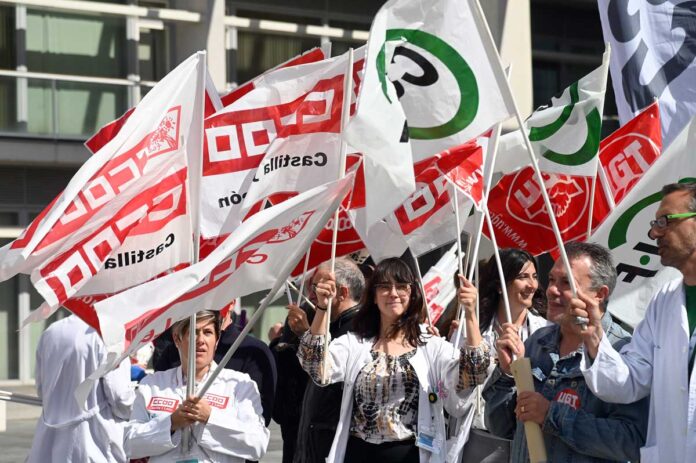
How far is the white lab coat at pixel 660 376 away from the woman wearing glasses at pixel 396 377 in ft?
4.31

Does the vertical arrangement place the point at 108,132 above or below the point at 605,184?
above

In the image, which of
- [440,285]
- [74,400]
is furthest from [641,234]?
[74,400]

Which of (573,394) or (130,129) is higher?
(130,129)

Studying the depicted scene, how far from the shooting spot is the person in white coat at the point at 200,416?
6234mm

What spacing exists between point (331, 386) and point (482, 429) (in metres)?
0.86

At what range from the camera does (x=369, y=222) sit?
210 inches

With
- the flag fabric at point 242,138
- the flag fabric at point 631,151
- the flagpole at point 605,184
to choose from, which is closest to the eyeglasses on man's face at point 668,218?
the flag fabric at point 242,138

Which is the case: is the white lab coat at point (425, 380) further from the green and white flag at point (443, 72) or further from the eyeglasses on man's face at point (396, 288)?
the green and white flag at point (443, 72)

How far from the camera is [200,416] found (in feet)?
20.3

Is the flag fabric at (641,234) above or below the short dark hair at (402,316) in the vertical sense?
above

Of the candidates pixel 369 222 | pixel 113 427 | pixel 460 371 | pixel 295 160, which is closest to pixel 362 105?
pixel 369 222

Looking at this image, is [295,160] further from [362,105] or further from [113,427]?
[113,427]

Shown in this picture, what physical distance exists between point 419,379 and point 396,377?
107 millimetres

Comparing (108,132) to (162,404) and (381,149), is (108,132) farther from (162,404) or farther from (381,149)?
(381,149)
